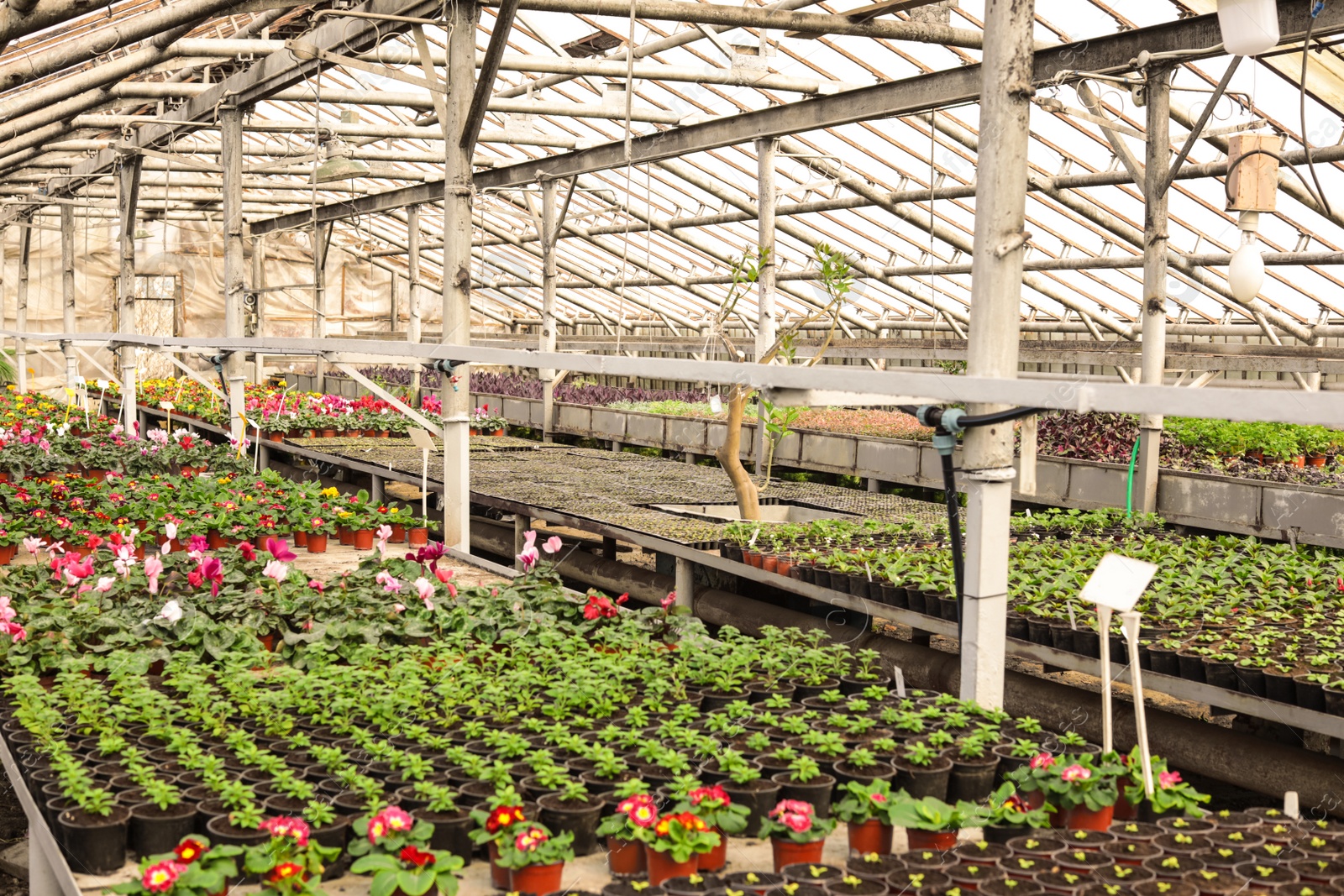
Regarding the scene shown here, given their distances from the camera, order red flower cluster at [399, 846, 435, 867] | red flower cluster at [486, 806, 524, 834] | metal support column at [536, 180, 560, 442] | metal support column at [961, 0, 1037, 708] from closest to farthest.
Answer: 1. red flower cluster at [399, 846, 435, 867]
2. red flower cluster at [486, 806, 524, 834]
3. metal support column at [961, 0, 1037, 708]
4. metal support column at [536, 180, 560, 442]

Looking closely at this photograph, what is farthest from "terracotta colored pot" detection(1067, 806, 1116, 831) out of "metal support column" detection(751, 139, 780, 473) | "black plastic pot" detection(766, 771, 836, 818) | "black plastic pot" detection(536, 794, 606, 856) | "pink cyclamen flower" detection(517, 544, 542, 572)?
"metal support column" detection(751, 139, 780, 473)

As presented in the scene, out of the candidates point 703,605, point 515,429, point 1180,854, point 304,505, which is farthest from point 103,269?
point 1180,854

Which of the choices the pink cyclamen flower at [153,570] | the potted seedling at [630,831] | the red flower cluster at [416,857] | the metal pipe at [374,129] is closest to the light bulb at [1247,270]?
the potted seedling at [630,831]

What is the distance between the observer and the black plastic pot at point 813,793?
3.06 meters

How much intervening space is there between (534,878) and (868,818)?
80 centimetres

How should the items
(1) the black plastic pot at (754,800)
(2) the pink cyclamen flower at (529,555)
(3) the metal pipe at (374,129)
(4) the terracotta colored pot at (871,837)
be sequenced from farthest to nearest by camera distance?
(3) the metal pipe at (374,129) < (2) the pink cyclamen flower at (529,555) < (1) the black plastic pot at (754,800) < (4) the terracotta colored pot at (871,837)

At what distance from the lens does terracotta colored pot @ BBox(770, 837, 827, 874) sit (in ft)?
9.04

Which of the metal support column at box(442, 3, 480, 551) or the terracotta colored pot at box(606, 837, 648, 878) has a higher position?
the metal support column at box(442, 3, 480, 551)

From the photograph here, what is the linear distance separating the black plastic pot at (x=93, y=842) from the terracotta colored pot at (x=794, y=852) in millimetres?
1562

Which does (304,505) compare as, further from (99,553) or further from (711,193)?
(711,193)

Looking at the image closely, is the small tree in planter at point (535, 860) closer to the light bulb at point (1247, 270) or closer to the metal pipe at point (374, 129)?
the light bulb at point (1247, 270)

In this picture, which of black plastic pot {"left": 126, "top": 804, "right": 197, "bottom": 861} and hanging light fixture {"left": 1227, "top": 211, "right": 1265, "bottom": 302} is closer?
black plastic pot {"left": 126, "top": 804, "right": 197, "bottom": 861}

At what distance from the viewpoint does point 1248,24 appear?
3.32 meters

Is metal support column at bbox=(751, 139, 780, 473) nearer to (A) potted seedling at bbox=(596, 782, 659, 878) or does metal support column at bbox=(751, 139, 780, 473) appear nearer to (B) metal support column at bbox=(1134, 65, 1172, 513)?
(B) metal support column at bbox=(1134, 65, 1172, 513)
